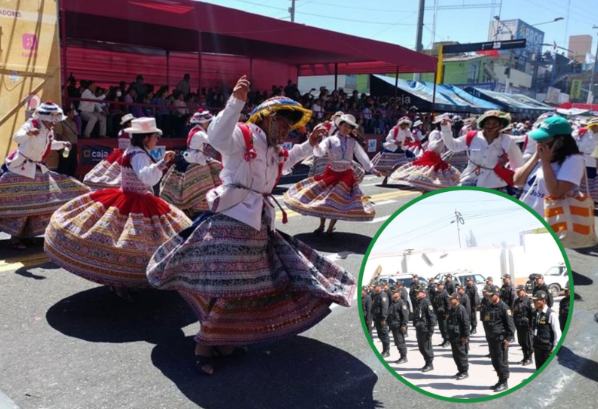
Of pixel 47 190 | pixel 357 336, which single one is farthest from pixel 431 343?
pixel 47 190

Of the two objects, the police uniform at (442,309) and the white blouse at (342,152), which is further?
the white blouse at (342,152)

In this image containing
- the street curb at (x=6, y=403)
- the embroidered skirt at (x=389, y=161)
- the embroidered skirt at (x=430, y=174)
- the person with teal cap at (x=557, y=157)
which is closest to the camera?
the street curb at (x=6, y=403)

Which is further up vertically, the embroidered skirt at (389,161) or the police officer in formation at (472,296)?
the police officer in formation at (472,296)

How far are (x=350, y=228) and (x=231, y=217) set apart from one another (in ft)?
16.6

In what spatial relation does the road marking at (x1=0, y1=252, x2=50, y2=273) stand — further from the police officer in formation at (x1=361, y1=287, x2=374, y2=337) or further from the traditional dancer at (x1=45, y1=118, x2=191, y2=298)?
the police officer in formation at (x1=361, y1=287, x2=374, y2=337)

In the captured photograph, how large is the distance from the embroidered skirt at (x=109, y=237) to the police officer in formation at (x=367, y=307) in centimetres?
279

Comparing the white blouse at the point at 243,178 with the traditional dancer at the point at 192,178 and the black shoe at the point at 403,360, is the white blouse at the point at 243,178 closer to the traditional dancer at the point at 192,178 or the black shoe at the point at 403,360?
the black shoe at the point at 403,360

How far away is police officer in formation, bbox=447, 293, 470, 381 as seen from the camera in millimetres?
1828

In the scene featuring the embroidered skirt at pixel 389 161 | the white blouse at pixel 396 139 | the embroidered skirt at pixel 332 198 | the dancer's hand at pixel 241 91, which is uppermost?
the dancer's hand at pixel 241 91

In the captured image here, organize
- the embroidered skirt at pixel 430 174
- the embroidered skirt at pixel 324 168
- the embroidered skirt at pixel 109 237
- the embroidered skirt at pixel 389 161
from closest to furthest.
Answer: the embroidered skirt at pixel 109 237 < the embroidered skirt at pixel 324 168 < the embroidered skirt at pixel 430 174 < the embroidered skirt at pixel 389 161

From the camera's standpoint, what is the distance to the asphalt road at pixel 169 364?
3383 millimetres

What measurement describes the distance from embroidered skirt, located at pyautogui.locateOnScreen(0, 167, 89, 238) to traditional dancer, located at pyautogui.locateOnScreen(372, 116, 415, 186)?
27.7 ft

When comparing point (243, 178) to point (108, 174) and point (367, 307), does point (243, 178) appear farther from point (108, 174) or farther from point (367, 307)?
point (108, 174)

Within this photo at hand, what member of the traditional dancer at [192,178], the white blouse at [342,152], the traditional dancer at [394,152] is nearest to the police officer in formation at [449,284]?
the white blouse at [342,152]
